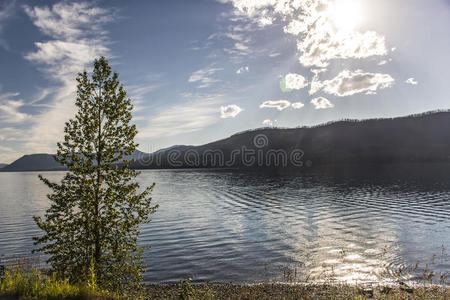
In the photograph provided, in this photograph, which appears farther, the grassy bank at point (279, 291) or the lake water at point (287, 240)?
the lake water at point (287, 240)

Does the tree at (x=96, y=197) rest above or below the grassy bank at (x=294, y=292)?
above

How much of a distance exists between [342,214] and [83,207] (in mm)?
41123

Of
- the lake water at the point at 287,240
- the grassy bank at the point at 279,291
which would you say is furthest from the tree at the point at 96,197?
the lake water at the point at 287,240

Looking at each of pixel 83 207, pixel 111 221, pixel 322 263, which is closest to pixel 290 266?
pixel 322 263

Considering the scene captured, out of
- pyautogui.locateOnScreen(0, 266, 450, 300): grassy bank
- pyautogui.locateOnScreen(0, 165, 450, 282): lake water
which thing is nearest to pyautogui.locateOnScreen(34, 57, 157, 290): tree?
pyautogui.locateOnScreen(0, 266, 450, 300): grassy bank

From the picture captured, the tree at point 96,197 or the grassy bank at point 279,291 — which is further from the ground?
the tree at point 96,197

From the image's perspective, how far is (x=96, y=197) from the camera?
49.1 feet

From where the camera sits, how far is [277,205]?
54.8 m

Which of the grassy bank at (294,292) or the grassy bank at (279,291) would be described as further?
the grassy bank at (294,292)

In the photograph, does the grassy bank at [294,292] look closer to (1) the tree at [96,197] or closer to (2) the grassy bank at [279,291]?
(2) the grassy bank at [279,291]

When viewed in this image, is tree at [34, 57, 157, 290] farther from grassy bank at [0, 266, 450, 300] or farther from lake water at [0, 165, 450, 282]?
lake water at [0, 165, 450, 282]

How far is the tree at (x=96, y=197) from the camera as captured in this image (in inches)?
561

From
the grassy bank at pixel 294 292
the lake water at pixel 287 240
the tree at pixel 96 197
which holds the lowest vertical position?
the lake water at pixel 287 240

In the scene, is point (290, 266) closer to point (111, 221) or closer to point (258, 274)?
point (258, 274)
